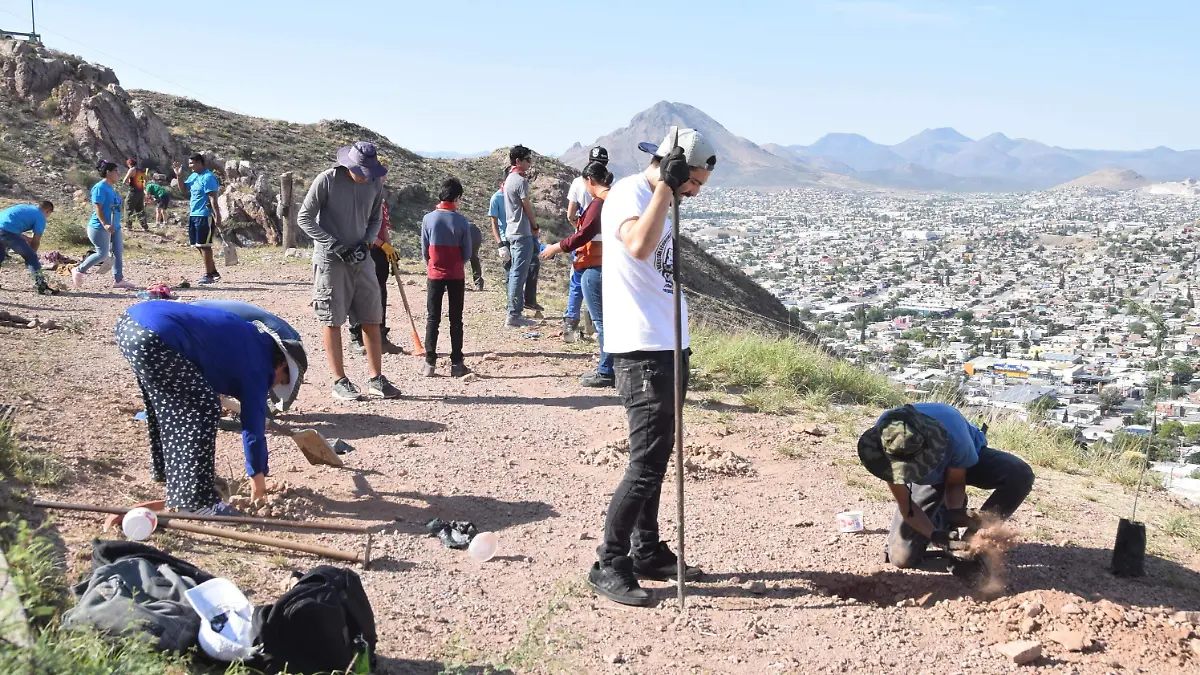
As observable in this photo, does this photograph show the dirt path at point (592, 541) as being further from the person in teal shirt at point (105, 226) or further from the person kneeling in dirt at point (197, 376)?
the person in teal shirt at point (105, 226)

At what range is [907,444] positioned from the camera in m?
4.27

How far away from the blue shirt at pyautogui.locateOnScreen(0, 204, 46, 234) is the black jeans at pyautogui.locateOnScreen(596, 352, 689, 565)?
393 inches

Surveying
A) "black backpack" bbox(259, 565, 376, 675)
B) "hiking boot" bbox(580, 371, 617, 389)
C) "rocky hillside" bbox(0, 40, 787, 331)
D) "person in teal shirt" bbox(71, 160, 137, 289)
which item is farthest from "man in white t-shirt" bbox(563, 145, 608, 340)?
"rocky hillside" bbox(0, 40, 787, 331)

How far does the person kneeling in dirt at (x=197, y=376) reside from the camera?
14.9 ft

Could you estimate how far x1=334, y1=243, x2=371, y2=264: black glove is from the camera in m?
7.09

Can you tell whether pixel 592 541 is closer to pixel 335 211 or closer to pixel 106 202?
pixel 335 211

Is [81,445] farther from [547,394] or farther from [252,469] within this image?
[547,394]

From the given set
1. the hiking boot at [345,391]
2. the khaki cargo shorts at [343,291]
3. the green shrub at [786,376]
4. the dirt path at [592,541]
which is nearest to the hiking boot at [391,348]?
the dirt path at [592,541]

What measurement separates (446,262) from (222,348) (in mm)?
3826

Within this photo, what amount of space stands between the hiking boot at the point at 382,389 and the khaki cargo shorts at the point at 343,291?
0.56 metres

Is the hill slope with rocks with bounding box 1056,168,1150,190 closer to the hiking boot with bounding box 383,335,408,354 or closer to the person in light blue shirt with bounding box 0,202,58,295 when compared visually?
the hiking boot with bounding box 383,335,408,354

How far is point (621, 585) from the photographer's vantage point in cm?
429

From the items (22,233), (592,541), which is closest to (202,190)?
(22,233)

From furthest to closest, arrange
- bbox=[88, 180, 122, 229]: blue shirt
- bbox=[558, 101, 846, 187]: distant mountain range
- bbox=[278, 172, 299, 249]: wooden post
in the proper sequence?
bbox=[558, 101, 846, 187]: distant mountain range, bbox=[278, 172, 299, 249]: wooden post, bbox=[88, 180, 122, 229]: blue shirt
